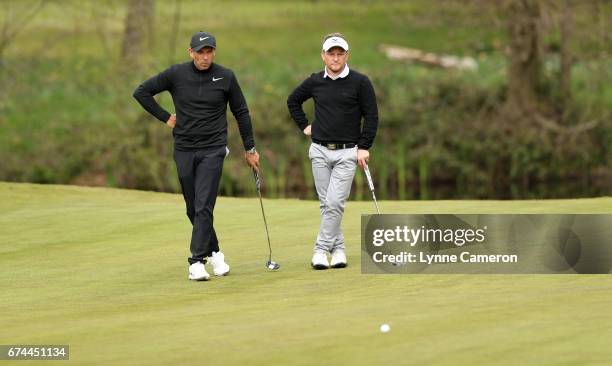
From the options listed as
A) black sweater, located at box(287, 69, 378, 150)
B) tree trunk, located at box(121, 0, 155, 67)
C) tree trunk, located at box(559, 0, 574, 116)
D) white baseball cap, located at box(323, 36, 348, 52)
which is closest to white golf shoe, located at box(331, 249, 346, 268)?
black sweater, located at box(287, 69, 378, 150)

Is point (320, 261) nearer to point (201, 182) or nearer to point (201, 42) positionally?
point (201, 182)

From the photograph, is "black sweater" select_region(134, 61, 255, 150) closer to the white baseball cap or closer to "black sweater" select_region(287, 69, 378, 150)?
"black sweater" select_region(287, 69, 378, 150)

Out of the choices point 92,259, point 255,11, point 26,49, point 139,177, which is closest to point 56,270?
point 92,259

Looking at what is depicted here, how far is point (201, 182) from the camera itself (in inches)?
452

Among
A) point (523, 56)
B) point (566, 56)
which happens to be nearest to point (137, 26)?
point (523, 56)

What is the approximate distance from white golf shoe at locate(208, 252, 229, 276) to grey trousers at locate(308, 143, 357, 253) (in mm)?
784

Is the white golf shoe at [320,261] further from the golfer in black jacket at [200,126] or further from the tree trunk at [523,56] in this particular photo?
the tree trunk at [523,56]

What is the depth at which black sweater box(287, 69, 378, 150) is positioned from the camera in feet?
37.6

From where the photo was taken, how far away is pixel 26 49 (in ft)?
134

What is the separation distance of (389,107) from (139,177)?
5.87 m

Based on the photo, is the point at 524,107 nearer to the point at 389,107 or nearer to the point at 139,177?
the point at 389,107

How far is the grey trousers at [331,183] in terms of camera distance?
11625mm

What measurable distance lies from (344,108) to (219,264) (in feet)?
5.44

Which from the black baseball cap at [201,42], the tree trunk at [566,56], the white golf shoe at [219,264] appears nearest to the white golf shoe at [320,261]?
the white golf shoe at [219,264]
